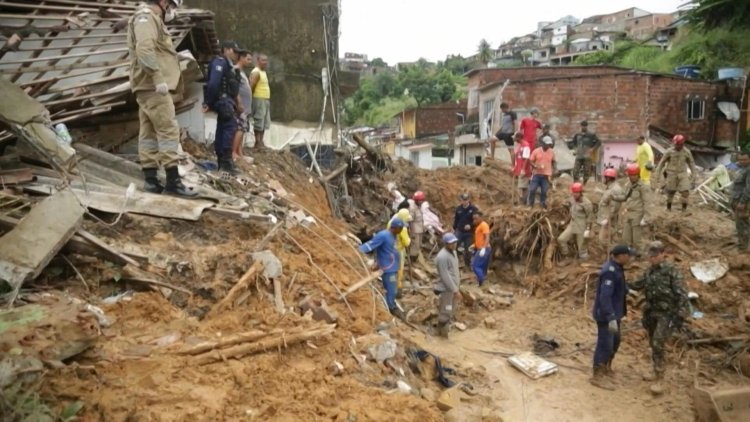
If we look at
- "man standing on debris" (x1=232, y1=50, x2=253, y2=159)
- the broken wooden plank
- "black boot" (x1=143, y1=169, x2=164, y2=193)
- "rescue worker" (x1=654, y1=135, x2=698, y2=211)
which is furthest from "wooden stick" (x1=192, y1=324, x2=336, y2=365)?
"rescue worker" (x1=654, y1=135, x2=698, y2=211)

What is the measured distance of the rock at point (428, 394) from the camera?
5.16 metres

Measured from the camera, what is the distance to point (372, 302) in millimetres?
6621

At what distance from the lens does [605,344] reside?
6.99 m

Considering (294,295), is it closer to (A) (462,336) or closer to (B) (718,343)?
(A) (462,336)

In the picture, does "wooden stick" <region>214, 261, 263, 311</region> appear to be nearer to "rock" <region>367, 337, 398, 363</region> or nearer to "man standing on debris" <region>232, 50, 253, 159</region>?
"rock" <region>367, 337, 398, 363</region>

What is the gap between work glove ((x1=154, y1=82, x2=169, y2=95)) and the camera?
567cm

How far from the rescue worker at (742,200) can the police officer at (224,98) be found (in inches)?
311

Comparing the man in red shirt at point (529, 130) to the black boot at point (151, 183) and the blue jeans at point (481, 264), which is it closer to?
the blue jeans at point (481, 264)

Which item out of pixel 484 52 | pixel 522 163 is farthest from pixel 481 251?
pixel 484 52

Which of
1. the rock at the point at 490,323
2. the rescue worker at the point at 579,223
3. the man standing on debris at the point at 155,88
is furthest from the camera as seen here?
the rescue worker at the point at 579,223

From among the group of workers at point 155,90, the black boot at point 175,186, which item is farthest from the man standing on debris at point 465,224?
the black boot at point 175,186

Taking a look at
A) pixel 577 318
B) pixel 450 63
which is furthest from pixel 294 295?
pixel 450 63

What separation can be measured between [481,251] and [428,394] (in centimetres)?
616

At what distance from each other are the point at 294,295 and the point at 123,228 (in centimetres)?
169
